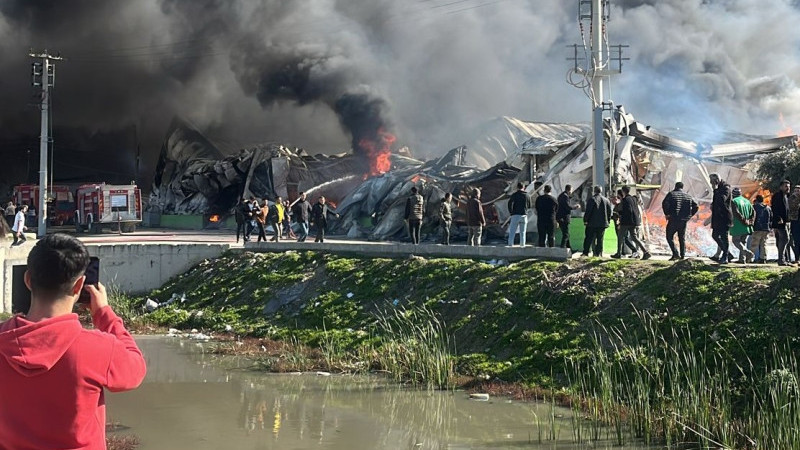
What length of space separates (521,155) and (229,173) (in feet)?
65.2

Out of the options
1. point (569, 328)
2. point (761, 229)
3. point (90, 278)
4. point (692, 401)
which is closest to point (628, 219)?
point (761, 229)

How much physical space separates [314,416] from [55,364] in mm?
8662

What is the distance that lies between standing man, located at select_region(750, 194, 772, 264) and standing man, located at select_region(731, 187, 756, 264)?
0.41 ft

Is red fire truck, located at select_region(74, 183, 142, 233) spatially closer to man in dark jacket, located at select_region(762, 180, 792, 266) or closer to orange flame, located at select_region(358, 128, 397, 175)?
orange flame, located at select_region(358, 128, 397, 175)

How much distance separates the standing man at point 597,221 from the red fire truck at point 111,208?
91.2ft

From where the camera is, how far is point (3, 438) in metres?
3.32

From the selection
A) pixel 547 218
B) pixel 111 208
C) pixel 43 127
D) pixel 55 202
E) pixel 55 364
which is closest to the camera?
pixel 55 364

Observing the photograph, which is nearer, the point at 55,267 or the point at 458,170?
the point at 55,267

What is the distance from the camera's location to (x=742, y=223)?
1488cm

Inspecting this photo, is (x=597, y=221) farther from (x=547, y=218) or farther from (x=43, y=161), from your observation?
(x=43, y=161)

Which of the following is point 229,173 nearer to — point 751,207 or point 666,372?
point 751,207

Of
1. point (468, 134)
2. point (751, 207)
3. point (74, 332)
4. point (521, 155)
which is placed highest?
point (468, 134)

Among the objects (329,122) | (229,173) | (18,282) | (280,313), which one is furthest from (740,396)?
(329,122)

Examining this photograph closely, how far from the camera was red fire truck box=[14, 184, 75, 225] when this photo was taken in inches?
1762
